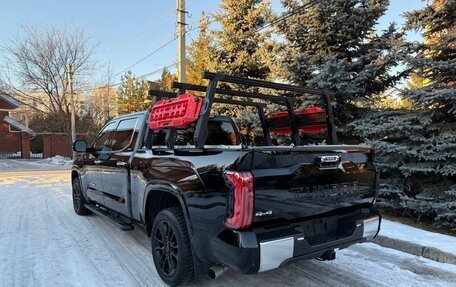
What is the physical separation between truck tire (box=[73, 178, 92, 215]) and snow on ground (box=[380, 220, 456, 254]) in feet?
17.5

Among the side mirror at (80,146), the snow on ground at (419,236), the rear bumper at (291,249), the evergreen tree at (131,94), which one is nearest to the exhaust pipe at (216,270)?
the rear bumper at (291,249)

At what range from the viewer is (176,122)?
11.7 feet

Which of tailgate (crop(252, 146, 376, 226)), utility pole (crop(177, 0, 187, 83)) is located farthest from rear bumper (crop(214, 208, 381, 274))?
utility pole (crop(177, 0, 187, 83))

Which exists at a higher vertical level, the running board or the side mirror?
the side mirror

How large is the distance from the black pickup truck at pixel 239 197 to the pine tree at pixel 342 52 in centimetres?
381

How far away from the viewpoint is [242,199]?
272 cm

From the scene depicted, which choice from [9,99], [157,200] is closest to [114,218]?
[157,200]

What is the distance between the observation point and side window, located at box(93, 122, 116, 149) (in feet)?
19.5

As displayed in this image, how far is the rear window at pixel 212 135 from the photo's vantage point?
4.88 meters

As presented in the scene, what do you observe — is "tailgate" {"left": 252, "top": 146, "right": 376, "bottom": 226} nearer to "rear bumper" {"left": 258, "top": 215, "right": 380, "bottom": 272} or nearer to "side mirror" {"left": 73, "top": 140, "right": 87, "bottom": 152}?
"rear bumper" {"left": 258, "top": 215, "right": 380, "bottom": 272}

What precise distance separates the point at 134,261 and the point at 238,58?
10.8 meters

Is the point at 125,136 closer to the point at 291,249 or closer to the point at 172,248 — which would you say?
the point at 172,248

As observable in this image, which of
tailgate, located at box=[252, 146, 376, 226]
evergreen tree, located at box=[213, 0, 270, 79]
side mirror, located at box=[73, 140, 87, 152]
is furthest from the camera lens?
evergreen tree, located at box=[213, 0, 270, 79]

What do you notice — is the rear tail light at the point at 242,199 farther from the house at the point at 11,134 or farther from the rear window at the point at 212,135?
the house at the point at 11,134
